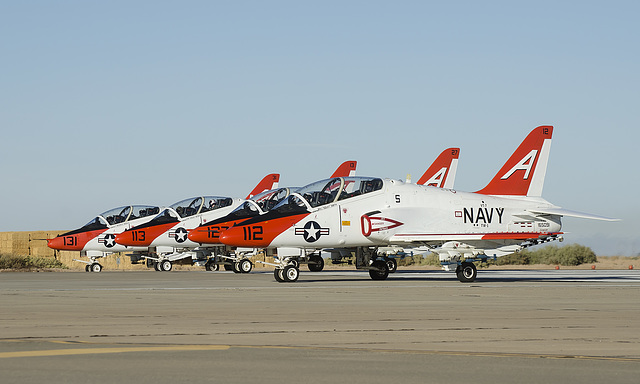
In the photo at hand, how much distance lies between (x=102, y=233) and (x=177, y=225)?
16.4ft

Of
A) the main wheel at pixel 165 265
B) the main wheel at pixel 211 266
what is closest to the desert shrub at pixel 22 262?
the main wheel at pixel 165 265

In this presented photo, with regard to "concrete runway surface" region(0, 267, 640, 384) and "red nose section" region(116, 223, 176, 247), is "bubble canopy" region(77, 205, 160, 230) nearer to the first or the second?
"red nose section" region(116, 223, 176, 247)

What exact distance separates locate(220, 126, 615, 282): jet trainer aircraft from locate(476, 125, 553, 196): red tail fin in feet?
2.58

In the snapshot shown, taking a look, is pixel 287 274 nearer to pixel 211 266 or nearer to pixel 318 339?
pixel 318 339

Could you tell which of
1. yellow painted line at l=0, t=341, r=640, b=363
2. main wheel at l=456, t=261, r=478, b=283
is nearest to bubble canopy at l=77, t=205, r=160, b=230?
main wheel at l=456, t=261, r=478, b=283

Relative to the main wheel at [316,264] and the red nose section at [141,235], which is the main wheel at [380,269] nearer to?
the main wheel at [316,264]

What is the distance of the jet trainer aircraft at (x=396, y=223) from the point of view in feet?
87.4

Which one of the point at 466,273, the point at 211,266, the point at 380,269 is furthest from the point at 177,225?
the point at 466,273

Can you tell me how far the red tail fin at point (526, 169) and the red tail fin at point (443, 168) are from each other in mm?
12578

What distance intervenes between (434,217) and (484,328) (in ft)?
55.1

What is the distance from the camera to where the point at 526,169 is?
31.7m

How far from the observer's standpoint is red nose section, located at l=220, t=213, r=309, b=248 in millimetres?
26375

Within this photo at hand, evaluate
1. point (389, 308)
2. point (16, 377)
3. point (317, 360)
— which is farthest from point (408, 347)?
point (389, 308)

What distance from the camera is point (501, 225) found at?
29547 millimetres
